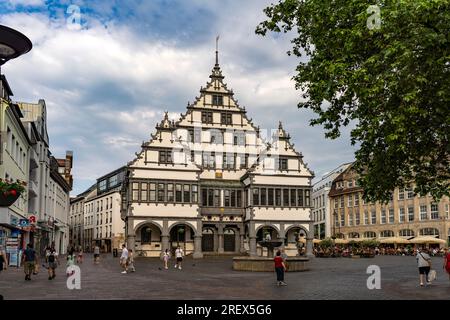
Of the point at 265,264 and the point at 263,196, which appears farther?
the point at 263,196

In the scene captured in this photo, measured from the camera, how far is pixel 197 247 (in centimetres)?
5484

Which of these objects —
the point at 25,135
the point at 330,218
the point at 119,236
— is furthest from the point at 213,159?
the point at 330,218

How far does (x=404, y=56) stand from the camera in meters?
15.0

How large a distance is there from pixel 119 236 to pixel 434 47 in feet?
238

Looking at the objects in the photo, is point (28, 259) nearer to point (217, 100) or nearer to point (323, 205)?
point (217, 100)

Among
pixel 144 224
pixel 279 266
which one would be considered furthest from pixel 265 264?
pixel 144 224

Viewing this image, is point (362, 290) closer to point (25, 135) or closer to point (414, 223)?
point (25, 135)

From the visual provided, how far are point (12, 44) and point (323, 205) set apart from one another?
10280cm

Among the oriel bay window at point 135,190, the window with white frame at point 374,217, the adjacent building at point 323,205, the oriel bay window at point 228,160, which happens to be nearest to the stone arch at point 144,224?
the oriel bay window at point 135,190

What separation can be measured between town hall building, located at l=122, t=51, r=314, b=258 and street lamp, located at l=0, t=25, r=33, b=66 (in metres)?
45.4

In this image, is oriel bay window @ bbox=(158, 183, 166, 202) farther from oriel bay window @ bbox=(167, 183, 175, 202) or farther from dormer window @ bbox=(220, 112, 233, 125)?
dormer window @ bbox=(220, 112, 233, 125)

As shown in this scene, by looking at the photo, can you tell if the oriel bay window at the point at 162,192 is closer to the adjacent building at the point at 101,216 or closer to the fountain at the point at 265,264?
the fountain at the point at 265,264

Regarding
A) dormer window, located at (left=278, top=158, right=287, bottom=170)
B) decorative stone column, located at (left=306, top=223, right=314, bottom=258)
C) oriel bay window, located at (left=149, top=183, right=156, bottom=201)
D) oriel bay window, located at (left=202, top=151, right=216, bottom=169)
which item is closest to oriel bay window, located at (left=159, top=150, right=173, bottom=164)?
oriel bay window, located at (left=149, top=183, right=156, bottom=201)

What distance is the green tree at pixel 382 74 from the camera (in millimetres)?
15312
